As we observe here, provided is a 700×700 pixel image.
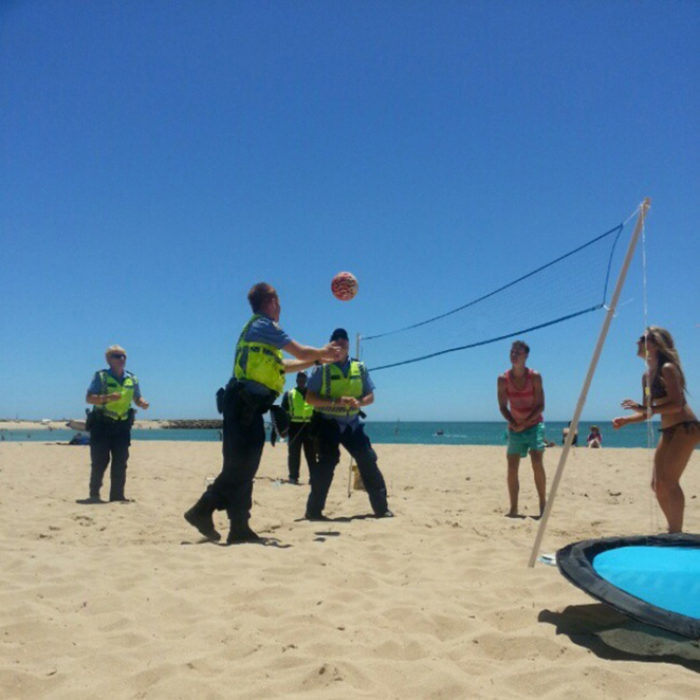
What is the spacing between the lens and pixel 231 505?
15.2ft

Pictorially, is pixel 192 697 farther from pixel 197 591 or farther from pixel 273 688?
pixel 197 591

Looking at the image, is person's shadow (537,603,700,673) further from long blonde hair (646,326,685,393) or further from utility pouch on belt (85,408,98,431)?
utility pouch on belt (85,408,98,431)

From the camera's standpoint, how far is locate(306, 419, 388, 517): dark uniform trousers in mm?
5734

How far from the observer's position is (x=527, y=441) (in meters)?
6.24

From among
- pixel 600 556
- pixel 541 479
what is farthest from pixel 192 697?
pixel 541 479

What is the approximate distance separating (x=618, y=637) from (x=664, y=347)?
2.69 meters

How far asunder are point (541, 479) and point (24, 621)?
16.0 ft

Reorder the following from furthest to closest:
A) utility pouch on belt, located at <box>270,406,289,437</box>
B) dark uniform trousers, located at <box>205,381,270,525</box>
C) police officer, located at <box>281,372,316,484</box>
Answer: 1. police officer, located at <box>281,372,316,484</box>
2. utility pouch on belt, located at <box>270,406,289,437</box>
3. dark uniform trousers, located at <box>205,381,270,525</box>

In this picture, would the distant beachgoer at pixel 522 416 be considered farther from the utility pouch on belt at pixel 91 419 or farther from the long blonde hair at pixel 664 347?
the utility pouch on belt at pixel 91 419

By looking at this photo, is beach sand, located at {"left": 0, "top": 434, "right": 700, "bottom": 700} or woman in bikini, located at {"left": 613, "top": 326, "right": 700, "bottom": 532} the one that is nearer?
beach sand, located at {"left": 0, "top": 434, "right": 700, "bottom": 700}

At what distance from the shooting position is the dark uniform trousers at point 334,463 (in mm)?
5734

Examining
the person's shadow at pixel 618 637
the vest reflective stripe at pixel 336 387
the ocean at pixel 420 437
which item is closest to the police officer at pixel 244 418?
the vest reflective stripe at pixel 336 387

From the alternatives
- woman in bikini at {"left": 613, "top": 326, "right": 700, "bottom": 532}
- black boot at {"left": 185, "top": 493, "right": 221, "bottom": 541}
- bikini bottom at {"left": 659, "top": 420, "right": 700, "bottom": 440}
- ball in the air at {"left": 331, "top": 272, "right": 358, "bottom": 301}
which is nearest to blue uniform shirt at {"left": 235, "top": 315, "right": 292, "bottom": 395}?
black boot at {"left": 185, "top": 493, "right": 221, "bottom": 541}

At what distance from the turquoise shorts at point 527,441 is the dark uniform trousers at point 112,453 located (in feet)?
15.0
